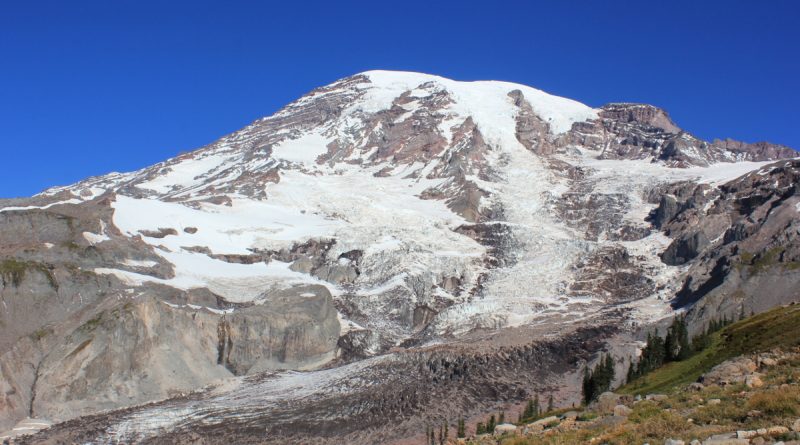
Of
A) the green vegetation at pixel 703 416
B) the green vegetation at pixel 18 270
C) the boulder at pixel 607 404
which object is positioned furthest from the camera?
the green vegetation at pixel 18 270

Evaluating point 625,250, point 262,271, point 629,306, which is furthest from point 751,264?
point 262,271

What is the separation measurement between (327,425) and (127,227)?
86.4 meters

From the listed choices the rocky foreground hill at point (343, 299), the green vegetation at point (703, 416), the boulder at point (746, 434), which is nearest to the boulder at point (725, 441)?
the boulder at point (746, 434)

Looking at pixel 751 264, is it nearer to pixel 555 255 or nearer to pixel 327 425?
pixel 555 255

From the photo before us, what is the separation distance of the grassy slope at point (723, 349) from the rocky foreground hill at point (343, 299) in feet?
87.6

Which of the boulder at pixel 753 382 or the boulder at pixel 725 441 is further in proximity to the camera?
the boulder at pixel 753 382

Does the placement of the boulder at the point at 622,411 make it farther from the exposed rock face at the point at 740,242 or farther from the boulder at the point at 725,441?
the exposed rock face at the point at 740,242

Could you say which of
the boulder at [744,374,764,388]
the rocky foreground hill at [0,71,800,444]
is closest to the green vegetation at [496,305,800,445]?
the boulder at [744,374,764,388]

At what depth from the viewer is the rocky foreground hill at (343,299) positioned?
8900 cm

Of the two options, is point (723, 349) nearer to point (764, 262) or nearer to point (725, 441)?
point (725, 441)

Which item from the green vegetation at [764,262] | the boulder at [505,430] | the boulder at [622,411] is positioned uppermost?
the green vegetation at [764,262]

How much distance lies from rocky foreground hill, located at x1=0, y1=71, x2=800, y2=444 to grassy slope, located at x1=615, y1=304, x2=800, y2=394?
26709 millimetres

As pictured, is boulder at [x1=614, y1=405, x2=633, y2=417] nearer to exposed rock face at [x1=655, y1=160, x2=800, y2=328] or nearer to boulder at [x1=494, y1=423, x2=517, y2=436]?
boulder at [x1=494, y1=423, x2=517, y2=436]

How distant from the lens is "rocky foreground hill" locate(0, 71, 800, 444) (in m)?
89.0
